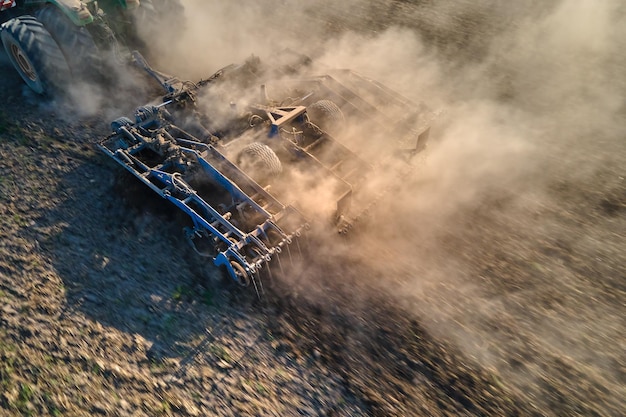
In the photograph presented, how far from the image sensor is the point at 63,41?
8148mm

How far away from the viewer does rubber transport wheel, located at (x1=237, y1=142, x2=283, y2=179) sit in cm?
596

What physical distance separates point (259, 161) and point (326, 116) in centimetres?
161

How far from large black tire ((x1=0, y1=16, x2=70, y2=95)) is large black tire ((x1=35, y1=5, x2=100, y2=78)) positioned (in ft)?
0.54

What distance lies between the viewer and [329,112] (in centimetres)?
696

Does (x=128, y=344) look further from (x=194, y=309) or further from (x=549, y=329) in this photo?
(x=549, y=329)

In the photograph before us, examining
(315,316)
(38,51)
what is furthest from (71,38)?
(315,316)

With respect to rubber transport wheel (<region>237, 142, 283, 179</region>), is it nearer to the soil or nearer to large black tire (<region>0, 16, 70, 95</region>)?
the soil

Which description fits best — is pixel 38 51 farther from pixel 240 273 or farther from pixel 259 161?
pixel 240 273

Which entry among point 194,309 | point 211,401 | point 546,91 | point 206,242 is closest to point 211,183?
point 206,242

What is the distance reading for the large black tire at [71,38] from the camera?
8.03 metres

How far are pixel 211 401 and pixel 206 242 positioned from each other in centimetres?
221

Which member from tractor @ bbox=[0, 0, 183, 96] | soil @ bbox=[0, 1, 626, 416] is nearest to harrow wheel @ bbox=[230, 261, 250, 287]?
soil @ bbox=[0, 1, 626, 416]

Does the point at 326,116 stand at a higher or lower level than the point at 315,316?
higher

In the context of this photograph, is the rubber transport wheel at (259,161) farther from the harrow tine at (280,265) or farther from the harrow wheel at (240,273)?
the harrow wheel at (240,273)
